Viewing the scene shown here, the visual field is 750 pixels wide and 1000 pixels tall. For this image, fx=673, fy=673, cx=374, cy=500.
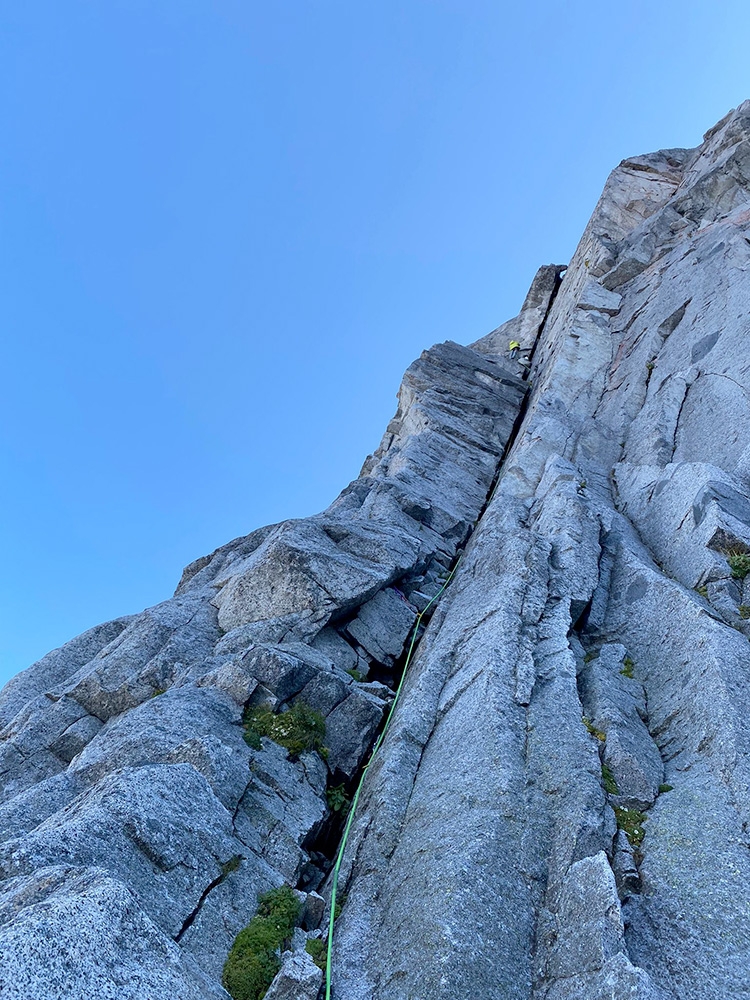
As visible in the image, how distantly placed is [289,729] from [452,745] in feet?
15.6

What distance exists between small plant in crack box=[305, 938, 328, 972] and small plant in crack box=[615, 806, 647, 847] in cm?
606

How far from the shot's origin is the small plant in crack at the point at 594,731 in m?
15.1

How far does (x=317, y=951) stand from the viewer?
1249cm

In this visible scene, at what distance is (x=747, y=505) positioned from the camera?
21.5m

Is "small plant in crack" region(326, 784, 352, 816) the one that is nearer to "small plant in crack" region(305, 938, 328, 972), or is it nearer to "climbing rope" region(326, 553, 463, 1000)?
"climbing rope" region(326, 553, 463, 1000)

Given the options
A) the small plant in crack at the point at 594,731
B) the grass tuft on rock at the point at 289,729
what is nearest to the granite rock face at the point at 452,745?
the small plant in crack at the point at 594,731

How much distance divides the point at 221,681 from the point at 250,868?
6476mm

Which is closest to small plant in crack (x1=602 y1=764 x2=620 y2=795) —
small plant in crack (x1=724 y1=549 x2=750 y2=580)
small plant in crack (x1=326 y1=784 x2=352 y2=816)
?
small plant in crack (x1=326 y1=784 x2=352 y2=816)

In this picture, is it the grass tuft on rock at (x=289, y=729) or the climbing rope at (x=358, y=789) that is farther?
the grass tuft on rock at (x=289, y=729)

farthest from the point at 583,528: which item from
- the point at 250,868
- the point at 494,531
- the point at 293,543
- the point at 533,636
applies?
the point at 250,868

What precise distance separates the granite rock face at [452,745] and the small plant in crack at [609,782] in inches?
3.4

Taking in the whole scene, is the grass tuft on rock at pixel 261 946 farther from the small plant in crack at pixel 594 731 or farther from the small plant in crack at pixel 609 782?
the small plant in crack at pixel 594 731

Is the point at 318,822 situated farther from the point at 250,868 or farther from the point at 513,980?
the point at 513,980

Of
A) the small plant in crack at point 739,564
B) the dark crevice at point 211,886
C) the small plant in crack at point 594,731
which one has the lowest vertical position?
the small plant in crack at point 739,564
